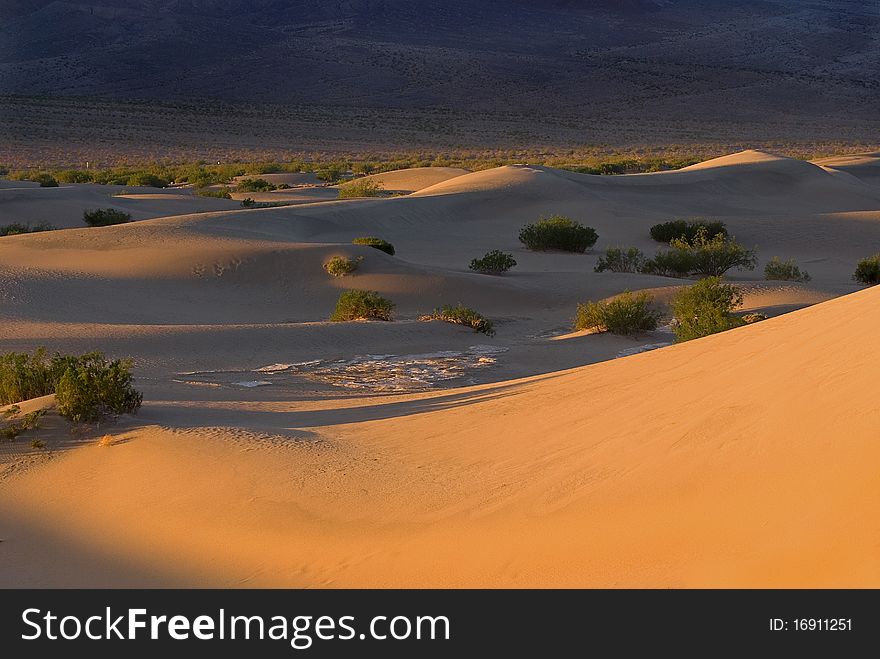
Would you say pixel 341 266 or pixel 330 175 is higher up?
pixel 341 266

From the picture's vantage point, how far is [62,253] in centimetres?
2080

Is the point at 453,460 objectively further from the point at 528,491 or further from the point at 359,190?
the point at 359,190

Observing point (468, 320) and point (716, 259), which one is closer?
point (468, 320)

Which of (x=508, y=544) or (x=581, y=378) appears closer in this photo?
(x=508, y=544)

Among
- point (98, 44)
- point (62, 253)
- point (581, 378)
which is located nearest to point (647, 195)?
point (62, 253)

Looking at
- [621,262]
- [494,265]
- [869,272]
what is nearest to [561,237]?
[621,262]

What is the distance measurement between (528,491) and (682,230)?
2345 centimetres

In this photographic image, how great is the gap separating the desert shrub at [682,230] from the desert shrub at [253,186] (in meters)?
17.0

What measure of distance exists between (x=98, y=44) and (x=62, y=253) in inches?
4018

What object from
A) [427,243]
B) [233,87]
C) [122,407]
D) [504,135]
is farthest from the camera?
[233,87]

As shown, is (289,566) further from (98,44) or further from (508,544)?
(98,44)

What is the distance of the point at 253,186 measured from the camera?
135ft

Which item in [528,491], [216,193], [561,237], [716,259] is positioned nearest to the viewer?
[528,491]

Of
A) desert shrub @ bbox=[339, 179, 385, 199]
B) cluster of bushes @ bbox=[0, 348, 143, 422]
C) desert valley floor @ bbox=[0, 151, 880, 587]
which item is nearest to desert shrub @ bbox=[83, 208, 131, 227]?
desert shrub @ bbox=[339, 179, 385, 199]
